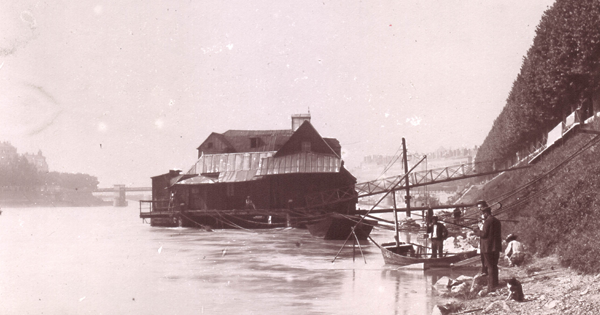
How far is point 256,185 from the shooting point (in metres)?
50.8

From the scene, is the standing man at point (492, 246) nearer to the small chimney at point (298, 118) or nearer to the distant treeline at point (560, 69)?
the distant treeline at point (560, 69)

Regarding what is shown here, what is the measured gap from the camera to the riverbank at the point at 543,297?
35.6 ft

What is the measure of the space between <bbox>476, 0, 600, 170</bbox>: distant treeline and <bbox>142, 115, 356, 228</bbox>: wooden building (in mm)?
15393

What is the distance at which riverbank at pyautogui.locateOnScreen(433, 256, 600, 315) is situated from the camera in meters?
10.9

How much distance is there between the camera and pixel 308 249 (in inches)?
1298

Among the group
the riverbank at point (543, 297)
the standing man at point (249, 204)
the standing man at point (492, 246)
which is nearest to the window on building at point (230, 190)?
the standing man at point (249, 204)

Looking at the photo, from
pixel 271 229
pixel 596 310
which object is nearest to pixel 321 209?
pixel 271 229

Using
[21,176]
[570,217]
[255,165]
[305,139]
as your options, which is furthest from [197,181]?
[21,176]

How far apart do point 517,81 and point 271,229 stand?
2528 cm

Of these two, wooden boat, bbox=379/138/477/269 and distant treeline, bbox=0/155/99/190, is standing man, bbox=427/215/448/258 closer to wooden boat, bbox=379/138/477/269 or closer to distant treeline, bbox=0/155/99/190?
wooden boat, bbox=379/138/477/269

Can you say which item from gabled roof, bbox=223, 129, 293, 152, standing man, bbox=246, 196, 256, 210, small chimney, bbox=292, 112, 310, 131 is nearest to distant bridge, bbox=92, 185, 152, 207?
gabled roof, bbox=223, 129, 293, 152

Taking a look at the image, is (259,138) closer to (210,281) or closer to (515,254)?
(210,281)

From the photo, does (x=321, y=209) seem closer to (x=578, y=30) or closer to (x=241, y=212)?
(x=241, y=212)

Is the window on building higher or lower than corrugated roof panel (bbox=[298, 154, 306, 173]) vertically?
lower
